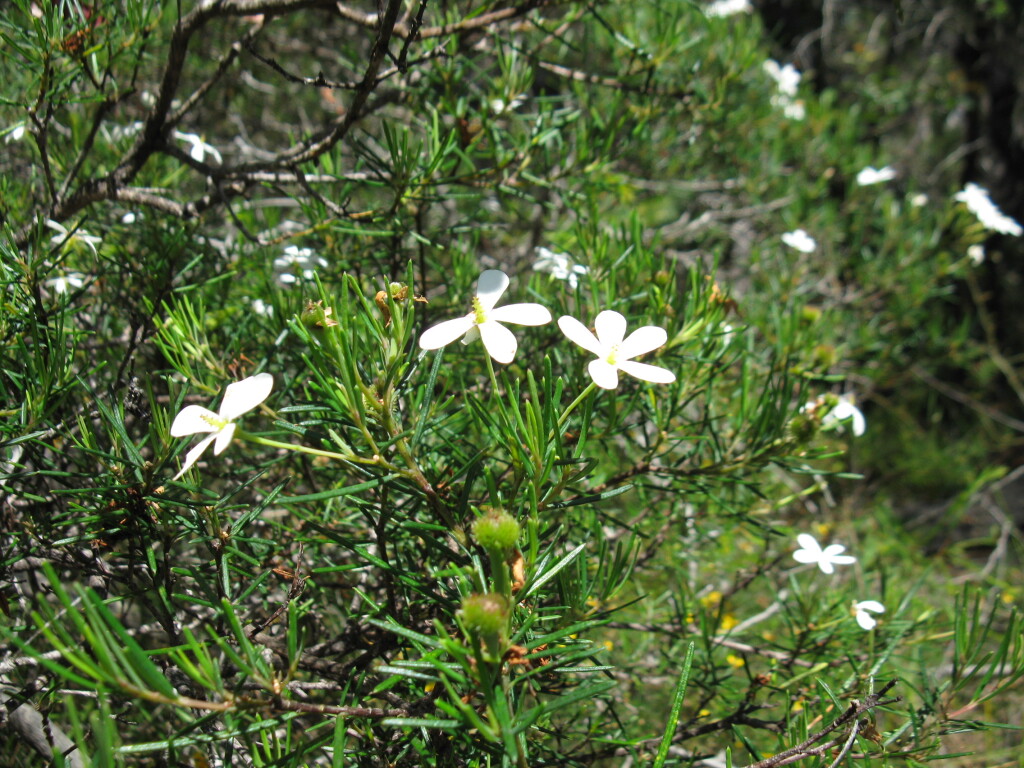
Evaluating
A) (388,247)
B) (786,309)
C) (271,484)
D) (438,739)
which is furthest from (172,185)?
(786,309)

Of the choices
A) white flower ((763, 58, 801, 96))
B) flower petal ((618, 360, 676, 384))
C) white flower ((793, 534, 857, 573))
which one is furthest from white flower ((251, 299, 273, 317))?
white flower ((763, 58, 801, 96))

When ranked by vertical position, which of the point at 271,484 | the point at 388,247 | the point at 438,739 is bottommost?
the point at 438,739

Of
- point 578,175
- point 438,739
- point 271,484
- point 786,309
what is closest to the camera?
point 438,739

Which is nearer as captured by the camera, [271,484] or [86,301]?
[271,484]

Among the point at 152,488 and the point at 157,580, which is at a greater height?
the point at 152,488

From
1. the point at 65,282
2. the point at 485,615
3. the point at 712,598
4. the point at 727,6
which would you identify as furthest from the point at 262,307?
the point at 727,6

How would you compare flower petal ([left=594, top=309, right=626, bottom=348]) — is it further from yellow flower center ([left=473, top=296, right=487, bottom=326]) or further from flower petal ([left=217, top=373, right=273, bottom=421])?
flower petal ([left=217, top=373, right=273, bottom=421])

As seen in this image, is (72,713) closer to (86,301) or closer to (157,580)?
(157,580)
